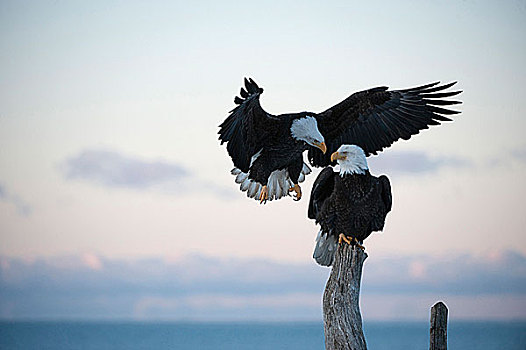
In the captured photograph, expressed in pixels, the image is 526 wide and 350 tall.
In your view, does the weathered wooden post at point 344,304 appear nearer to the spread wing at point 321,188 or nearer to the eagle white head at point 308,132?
the spread wing at point 321,188

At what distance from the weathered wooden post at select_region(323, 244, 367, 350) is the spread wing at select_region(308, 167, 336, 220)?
2.03ft

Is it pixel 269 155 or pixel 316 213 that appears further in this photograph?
pixel 269 155

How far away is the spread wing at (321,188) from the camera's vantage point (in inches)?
208

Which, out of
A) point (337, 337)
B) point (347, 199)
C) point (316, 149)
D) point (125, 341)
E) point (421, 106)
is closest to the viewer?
point (337, 337)

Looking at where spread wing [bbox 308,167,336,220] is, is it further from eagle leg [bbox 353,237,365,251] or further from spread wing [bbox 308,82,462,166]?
spread wing [bbox 308,82,462,166]

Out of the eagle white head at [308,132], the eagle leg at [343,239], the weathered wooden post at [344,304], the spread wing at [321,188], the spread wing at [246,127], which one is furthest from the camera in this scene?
the eagle white head at [308,132]

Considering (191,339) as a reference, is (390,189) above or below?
below

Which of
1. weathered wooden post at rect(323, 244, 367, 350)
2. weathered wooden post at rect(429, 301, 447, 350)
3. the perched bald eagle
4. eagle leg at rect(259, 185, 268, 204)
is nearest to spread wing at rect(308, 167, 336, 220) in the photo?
the perched bald eagle

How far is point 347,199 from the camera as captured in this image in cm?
513

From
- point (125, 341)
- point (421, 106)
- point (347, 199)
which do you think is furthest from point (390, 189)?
point (125, 341)

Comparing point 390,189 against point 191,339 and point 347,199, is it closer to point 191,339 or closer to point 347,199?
point 347,199

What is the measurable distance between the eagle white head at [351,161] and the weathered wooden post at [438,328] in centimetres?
102

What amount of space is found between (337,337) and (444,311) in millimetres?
625

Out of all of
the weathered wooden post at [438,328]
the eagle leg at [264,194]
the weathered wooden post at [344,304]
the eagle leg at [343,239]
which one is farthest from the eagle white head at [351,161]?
the eagle leg at [264,194]
